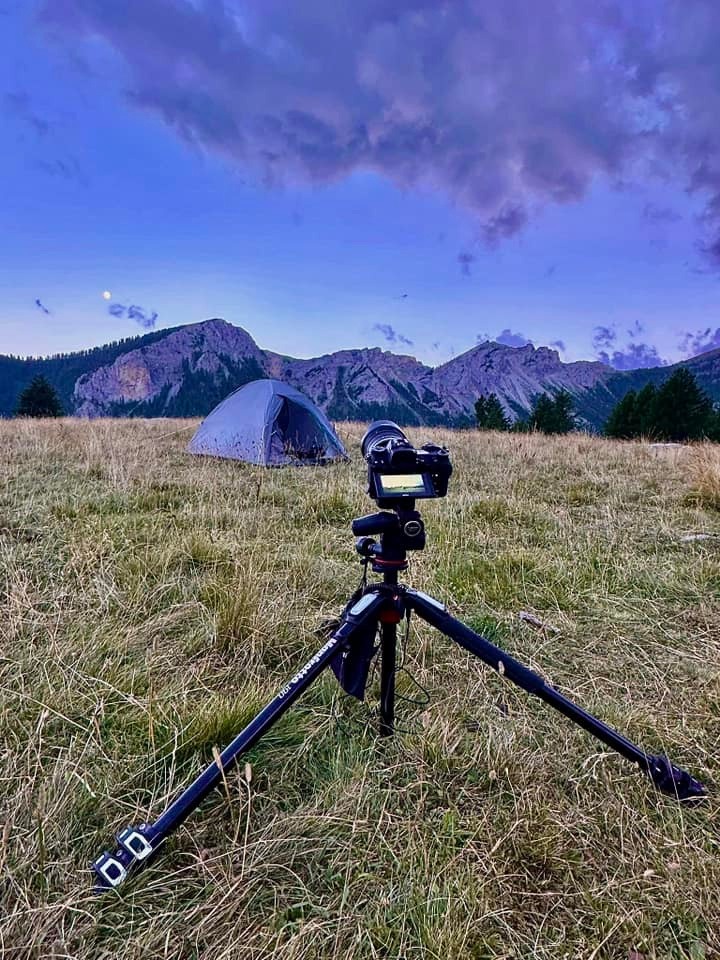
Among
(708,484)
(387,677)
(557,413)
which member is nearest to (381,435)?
(387,677)

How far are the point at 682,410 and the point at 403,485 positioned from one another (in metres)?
38.0

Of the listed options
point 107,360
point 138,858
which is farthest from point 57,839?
point 107,360

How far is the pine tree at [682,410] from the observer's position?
31344mm

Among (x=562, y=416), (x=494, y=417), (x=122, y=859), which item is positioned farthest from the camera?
(x=562, y=416)

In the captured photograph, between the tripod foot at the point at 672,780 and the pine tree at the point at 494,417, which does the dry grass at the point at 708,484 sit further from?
the pine tree at the point at 494,417

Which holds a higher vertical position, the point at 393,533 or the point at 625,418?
the point at 625,418

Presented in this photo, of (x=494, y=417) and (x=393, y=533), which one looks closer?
(x=393, y=533)

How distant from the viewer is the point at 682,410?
103 feet

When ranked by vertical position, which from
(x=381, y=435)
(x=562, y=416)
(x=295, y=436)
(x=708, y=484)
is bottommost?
(x=708, y=484)

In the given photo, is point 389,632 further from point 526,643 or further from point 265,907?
point 526,643

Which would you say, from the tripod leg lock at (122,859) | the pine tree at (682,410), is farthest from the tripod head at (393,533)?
the pine tree at (682,410)

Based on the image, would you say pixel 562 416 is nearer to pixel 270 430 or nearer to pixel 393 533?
pixel 270 430

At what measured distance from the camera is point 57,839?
129 cm

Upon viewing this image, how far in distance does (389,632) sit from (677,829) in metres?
1.08
